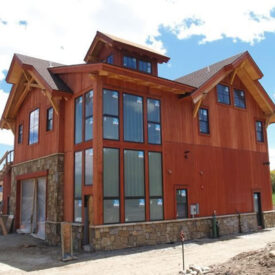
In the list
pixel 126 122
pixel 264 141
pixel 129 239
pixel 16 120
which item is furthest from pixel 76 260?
pixel 264 141

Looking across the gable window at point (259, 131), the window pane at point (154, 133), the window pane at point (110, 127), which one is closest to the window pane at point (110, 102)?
the window pane at point (110, 127)

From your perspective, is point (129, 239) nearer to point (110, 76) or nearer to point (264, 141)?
point (110, 76)

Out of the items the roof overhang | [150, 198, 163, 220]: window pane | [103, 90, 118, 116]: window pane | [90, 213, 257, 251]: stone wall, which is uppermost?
the roof overhang

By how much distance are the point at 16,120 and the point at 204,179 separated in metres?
12.5

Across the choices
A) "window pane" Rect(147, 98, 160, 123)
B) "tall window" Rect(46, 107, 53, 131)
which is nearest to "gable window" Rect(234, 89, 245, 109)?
"window pane" Rect(147, 98, 160, 123)

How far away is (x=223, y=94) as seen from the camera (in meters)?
18.6

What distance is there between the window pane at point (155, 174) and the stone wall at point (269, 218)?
836 centimetres

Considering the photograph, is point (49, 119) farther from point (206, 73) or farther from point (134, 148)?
point (206, 73)

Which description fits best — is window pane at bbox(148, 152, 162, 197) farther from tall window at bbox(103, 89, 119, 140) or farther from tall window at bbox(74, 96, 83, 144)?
tall window at bbox(74, 96, 83, 144)

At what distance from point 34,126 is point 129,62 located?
21.2 ft

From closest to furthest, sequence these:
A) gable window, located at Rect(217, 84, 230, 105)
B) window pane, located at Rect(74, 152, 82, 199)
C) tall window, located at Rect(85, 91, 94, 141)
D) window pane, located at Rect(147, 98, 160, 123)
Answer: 1. tall window, located at Rect(85, 91, 94, 141)
2. window pane, located at Rect(74, 152, 82, 199)
3. window pane, located at Rect(147, 98, 160, 123)
4. gable window, located at Rect(217, 84, 230, 105)

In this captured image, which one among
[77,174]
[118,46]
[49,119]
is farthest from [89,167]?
[118,46]

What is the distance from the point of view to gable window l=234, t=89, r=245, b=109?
19.3 m

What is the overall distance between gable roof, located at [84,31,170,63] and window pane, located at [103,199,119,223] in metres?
7.41
